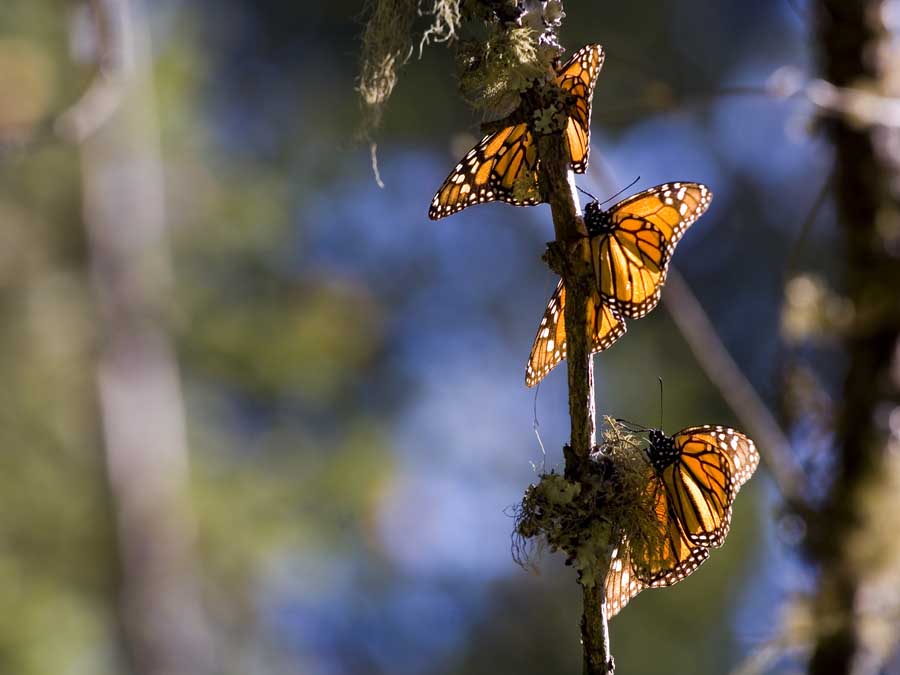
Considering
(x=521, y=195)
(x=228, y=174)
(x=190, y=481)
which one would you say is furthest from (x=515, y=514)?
(x=228, y=174)

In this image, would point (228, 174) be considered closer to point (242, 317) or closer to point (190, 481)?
point (242, 317)

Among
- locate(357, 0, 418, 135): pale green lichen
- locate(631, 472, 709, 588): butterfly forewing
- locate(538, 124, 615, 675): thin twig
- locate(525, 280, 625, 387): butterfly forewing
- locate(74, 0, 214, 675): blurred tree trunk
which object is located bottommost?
locate(631, 472, 709, 588): butterfly forewing

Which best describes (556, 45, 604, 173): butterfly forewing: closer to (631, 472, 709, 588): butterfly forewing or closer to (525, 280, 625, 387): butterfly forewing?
(525, 280, 625, 387): butterfly forewing

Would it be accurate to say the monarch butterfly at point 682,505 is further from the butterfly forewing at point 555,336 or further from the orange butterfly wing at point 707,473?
the butterfly forewing at point 555,336

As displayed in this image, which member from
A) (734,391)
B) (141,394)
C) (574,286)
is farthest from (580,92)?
(141,394)

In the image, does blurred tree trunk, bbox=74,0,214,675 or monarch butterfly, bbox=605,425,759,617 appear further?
blurred tree trunk, bbox=74,0,214,675

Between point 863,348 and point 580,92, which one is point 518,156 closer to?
point 580,92

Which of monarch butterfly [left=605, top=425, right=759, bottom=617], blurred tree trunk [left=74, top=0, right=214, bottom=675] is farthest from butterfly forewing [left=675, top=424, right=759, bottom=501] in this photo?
blurred tree trunk [left=74, top=0, right=214, bottom=675]
